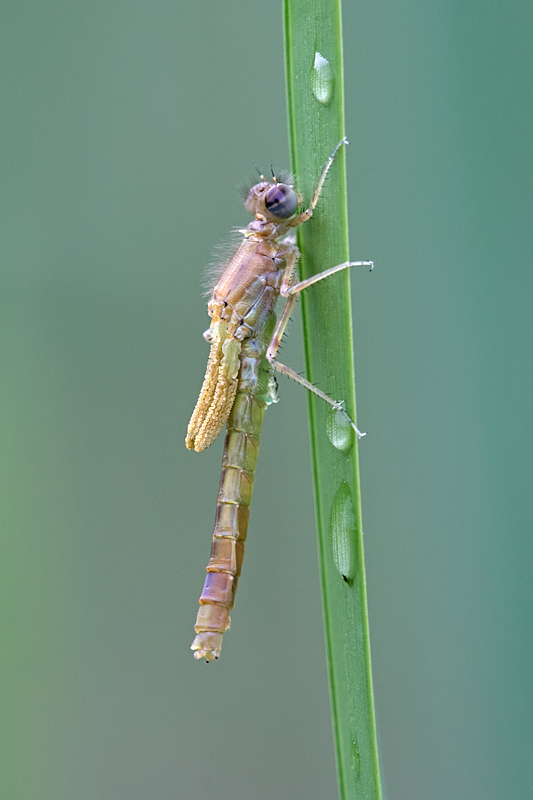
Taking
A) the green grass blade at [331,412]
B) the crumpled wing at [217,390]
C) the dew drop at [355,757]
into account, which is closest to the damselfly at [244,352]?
the crumpled wing at [217,390]

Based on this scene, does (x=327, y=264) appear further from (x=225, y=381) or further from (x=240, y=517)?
(x=240, y=517)

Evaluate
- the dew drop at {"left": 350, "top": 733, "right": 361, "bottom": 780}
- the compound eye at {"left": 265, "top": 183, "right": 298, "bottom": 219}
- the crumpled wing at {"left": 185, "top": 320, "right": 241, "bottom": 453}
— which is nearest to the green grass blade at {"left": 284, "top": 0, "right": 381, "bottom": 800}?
the dew drop at {"left": 350, "top": 733, "right": 361, "bottom": 780}

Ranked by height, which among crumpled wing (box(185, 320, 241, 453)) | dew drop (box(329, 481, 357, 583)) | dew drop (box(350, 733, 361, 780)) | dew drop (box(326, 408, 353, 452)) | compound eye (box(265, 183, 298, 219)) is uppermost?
compound eye (box(265, 183, 298, 219))

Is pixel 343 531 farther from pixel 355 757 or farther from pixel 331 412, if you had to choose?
pixel 355 757

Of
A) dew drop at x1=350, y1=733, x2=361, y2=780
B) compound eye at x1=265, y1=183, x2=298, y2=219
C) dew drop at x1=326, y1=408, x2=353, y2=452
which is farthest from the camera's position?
compound eye at x1=265, y1=183, x2=298, y2=219

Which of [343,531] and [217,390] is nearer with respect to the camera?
[343,531]

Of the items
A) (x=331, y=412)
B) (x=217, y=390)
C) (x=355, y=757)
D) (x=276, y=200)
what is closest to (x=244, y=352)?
(x=217, y=390)

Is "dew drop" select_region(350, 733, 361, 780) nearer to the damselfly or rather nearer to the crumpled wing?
the damselfly
